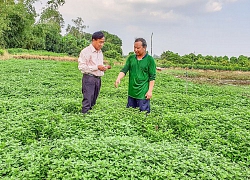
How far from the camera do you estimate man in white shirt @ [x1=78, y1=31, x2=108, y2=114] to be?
17.5ft

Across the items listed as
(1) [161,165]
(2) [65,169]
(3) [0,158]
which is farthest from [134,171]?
(3) [0,158]

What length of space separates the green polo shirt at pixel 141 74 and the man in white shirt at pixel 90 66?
0.59 metres

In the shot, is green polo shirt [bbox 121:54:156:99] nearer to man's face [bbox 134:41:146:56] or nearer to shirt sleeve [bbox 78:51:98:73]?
man's face [bbox 134:41:146:56]

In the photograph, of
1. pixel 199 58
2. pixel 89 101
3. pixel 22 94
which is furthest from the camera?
pixel 199 58

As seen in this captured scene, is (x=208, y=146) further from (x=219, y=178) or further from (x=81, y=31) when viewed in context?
(x=81, y=31)

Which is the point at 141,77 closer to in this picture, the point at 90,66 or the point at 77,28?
the point at 90,66

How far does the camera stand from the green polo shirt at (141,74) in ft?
17.6

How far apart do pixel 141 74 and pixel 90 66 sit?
3.39 feet

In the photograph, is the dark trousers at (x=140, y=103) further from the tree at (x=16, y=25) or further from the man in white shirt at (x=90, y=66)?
the tree at (x=16, y=25)

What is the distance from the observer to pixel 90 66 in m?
5.35

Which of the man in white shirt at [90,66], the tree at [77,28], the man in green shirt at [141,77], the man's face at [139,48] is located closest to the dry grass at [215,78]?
the man in green shirt at [141,77]

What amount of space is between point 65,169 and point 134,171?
785 mm

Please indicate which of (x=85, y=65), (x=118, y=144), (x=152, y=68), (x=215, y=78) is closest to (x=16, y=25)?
(x=215, y=78)

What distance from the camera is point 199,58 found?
33.7 meters
